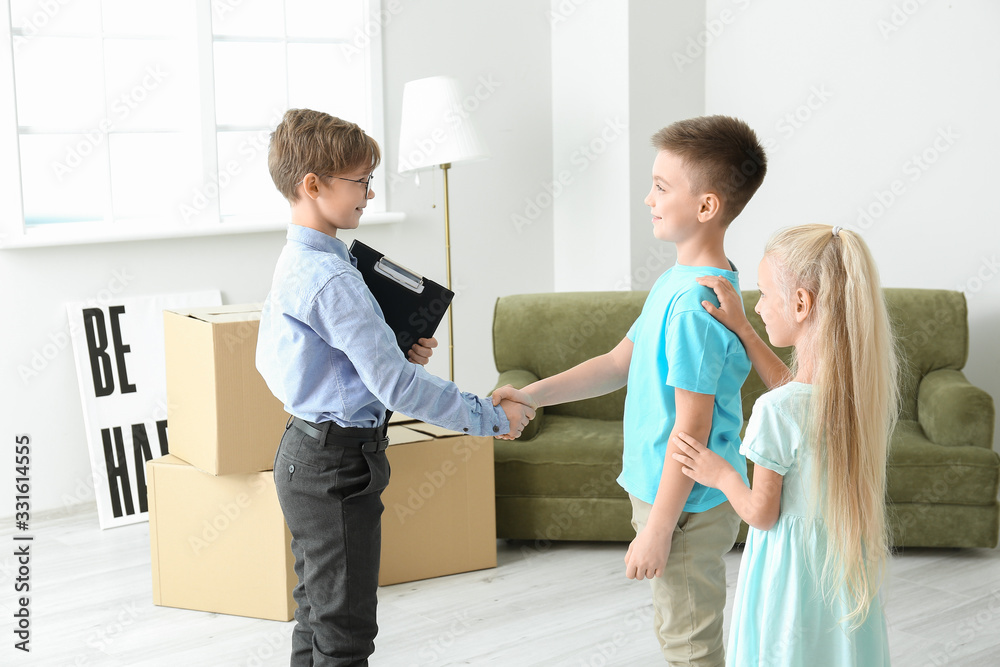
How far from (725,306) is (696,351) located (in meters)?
0.09

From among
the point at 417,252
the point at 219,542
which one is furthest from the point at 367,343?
the point at 417,252

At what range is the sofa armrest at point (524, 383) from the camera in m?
3.04

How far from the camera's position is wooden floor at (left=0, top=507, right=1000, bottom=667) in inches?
90.4

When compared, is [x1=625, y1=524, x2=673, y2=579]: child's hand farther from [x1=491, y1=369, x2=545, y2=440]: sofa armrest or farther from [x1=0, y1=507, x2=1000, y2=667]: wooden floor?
[x1=491, y1=369, x2=545, y2=440]: sofa armrest

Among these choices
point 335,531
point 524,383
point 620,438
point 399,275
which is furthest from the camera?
point 524,383

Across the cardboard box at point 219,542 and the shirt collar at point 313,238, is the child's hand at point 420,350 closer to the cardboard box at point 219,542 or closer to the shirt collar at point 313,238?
the shirt collar at point 313,238

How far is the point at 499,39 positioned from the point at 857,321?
3.18m

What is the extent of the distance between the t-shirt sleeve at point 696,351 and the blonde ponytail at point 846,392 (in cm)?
12

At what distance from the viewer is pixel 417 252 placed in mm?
4035

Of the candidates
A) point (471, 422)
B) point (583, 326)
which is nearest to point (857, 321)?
point (471, 422)

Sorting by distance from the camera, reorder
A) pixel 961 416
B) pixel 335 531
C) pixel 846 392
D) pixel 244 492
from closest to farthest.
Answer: pixel 846 392
pixel 335 531
pixel 244 492
pixel 961 416

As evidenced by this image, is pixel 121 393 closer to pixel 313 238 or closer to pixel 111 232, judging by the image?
pixel 111 232

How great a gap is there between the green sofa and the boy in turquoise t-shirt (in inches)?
57.6

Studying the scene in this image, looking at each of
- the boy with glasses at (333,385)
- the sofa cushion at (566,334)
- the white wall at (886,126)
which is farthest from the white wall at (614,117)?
the boy with glasses at (333,385)
